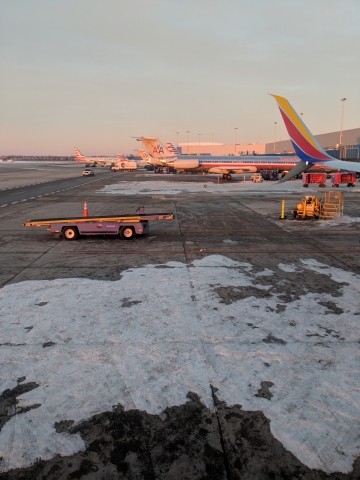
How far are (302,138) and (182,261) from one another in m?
9.76

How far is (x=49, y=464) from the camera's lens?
4.45 metres

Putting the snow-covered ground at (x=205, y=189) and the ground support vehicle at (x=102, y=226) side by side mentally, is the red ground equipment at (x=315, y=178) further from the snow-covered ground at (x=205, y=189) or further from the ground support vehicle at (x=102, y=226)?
the ground support vehicle at (x=102, y=226)

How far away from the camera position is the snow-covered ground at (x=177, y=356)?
4.98 m

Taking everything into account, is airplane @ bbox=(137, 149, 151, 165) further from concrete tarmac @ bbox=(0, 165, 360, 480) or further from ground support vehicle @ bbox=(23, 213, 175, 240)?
ground support vehicle @ bbox=(23, 213, 175, 240)

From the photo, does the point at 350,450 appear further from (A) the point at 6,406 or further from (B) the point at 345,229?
(B) the point at 345,229

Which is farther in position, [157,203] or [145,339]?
[157,203]

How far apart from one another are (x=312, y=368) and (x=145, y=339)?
3289 millimetres

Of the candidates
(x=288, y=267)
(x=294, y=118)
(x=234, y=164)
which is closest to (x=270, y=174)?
(x=234, y=164)

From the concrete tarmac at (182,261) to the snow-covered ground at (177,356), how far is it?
224mm

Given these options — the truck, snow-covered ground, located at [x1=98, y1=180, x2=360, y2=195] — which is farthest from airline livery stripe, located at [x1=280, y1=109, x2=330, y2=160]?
the truck

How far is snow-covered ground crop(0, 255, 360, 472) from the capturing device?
498cm

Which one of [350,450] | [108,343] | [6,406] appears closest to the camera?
[350,450]

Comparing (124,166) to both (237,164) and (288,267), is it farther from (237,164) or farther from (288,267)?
(288,267)

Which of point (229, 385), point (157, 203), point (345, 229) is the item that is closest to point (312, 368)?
point (229, 385)
